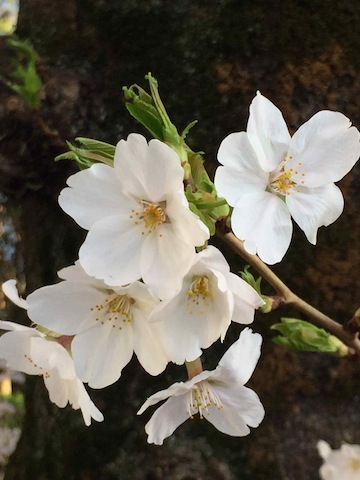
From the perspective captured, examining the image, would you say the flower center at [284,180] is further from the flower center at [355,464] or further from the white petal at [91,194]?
the flower center at [355,464]

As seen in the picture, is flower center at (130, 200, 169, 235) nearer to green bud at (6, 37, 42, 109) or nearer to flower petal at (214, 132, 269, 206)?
flower petal at (214, 132, 269, 206)

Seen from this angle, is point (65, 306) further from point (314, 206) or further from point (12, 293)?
point (314, 206)

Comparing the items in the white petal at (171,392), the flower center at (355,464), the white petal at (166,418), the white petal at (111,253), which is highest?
the white petal at (111,253)

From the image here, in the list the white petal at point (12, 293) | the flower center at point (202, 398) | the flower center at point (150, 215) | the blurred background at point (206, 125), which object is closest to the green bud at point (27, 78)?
the blurred background at point (206, 125)

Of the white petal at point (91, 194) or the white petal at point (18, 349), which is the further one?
the white petal at point (18, 349)

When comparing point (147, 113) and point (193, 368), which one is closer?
point (147, 113)

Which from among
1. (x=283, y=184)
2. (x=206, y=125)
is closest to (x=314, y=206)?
(x=283, y=184)

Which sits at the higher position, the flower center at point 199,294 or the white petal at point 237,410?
the flower center at point 199,294
